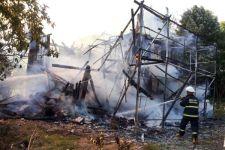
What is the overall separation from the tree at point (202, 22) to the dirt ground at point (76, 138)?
15.2 metres

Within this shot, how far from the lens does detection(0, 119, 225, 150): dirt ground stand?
11.4 metres

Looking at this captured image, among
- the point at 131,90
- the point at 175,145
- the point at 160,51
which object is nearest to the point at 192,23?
the point at 160,51

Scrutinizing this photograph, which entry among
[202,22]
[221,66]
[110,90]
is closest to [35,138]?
[110,90]

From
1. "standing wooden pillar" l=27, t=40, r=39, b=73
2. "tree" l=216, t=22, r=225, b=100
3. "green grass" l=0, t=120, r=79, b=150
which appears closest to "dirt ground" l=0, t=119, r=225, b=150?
"green grass" l=0, t=120, r=79, b=150

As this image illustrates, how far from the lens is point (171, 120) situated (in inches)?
725

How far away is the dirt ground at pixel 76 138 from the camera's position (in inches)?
448

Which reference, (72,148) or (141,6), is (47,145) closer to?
(72,148)

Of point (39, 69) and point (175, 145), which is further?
point (39, 69)

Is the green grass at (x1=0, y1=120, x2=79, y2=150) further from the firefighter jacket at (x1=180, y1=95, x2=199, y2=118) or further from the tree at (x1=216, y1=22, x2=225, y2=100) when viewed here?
the tree at (x1=216, y1=22, x2=225, y2=100)

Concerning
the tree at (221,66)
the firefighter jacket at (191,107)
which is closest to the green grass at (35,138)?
the firefighter jacket at (191,107)

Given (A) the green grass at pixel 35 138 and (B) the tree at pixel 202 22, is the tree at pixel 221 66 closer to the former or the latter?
(B) the tree at pixel 202 22

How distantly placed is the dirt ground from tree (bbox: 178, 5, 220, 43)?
15.2 metres

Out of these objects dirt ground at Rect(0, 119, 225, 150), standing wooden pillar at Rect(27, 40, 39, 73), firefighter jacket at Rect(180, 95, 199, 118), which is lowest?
dirt ground at Rect(0, 119, 225, 150)

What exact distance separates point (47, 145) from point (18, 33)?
11.2 ft
